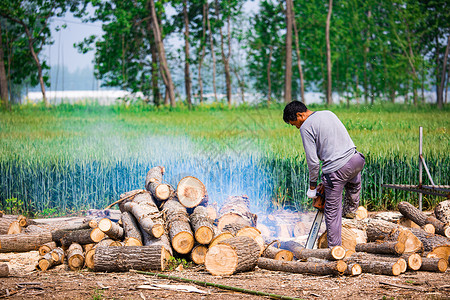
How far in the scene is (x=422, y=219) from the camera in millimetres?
5988

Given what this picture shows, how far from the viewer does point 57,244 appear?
585 centimetres

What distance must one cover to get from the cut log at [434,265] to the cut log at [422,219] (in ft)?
3.56

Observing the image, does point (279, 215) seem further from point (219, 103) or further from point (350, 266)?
point (219, 103)

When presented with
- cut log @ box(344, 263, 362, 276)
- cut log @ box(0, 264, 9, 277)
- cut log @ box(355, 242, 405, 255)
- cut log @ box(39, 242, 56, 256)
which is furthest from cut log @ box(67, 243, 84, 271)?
cut log @ box(355, 242, 405, 255)

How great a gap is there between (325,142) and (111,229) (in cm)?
248

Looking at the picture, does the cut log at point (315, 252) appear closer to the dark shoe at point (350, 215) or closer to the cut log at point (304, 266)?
the cut log at point (304, 266)

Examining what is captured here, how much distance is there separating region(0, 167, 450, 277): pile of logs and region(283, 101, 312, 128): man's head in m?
1.28

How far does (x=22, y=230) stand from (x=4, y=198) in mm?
2303

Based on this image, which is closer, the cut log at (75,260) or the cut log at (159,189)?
the cut log at (75,260)

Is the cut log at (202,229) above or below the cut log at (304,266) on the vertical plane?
above

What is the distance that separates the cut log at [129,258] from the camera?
486 cm

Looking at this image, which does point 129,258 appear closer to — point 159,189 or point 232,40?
point 159,189

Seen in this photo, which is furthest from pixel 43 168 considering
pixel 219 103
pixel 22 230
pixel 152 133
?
pixel 219 103

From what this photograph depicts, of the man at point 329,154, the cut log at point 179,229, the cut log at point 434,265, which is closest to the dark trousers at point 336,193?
the man at point 329,154
